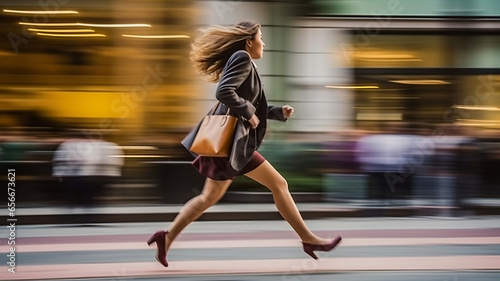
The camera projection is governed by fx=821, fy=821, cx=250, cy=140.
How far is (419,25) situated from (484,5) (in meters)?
1.08

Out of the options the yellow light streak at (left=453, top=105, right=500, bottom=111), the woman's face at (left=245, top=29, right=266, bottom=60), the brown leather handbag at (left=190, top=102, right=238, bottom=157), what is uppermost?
the woman's face at (left=245, top=29, right=266, bottom=60)

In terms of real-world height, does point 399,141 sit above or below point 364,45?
below

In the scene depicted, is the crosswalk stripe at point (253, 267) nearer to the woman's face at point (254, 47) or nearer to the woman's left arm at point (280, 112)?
the woman's left arm at point (280, 112)

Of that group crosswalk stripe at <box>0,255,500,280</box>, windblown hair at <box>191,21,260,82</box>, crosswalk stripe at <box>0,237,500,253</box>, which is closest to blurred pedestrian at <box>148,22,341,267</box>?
windblown hair at <box>191,21,260,82</box>

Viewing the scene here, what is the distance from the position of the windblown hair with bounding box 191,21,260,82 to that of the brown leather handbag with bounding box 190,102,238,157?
1.40 feet

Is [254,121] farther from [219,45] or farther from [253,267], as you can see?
[253,267]

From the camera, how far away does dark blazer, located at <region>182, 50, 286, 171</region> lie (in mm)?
4918

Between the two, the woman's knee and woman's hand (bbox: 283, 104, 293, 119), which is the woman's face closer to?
woman's hand (bbox: 283, 104, 293, 119)

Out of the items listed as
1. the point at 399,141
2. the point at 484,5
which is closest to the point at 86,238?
the point at 399,141

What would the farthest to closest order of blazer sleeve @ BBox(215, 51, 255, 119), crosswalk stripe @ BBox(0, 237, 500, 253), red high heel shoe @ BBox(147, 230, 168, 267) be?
crosswalk stripe @ BBox(0, 237, 500, 253) → red high heel shoe @ BBox(147, 230, 168, 267) → blazer sleeve @ BBox(215, 51, 255, 119)

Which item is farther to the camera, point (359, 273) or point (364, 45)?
point (364, 45)

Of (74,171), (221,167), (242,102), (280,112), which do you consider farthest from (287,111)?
(74,171)

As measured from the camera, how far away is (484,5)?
13266mm

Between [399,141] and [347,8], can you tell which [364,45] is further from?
[399,141]
